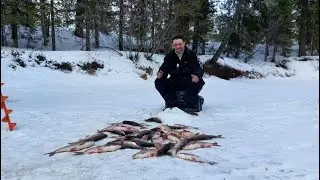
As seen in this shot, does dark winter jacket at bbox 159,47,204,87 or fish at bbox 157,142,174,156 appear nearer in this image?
fish at bbox 157,142,174,156

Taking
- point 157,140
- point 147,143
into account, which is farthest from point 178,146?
point 157,140

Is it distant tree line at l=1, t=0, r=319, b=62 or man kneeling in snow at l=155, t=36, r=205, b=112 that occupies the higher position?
distant tree line at l=1, t=0, r=319, b=62

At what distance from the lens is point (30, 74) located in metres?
16.2

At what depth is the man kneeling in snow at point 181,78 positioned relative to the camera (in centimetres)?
816

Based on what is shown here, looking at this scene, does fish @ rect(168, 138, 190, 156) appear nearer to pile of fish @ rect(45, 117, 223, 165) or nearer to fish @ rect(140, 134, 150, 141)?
pile of fish @ rect(45, 117, 223, 165)

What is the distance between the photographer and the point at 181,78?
8.31 meters

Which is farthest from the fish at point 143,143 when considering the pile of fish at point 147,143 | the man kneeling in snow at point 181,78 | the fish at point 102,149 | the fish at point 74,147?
the man kneeling in snow at point 181,78

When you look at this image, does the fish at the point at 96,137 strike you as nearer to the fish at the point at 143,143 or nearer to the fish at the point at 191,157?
the fish at the point at 143,143

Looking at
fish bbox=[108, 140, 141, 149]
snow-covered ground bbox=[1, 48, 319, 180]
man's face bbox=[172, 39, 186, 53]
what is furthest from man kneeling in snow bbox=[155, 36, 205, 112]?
fish bbox=[108, 140, 141, 149]

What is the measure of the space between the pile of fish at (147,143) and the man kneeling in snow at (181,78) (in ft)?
6.69

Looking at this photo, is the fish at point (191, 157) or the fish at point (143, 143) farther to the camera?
the fish at point (143, 143)

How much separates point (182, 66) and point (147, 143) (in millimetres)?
3341

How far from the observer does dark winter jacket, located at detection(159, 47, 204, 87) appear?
8172mm

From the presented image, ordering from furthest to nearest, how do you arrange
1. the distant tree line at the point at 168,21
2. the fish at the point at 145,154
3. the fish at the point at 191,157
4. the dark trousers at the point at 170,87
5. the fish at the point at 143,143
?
the distant tree line at the point at 168,21, the dark trousers at the point at 170,87, the fish at the point at 143,143, the fish at the point at 145,154, the fish at the point at 191,157
